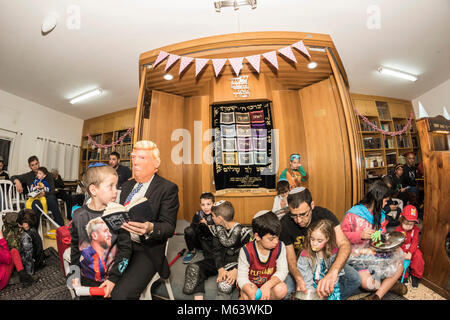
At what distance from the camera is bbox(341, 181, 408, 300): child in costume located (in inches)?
41.9

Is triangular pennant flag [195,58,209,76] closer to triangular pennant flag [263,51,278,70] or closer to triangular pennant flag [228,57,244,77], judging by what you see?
triangular pennant flag [228,57,244,77]

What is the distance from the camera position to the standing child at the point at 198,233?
3.64ft

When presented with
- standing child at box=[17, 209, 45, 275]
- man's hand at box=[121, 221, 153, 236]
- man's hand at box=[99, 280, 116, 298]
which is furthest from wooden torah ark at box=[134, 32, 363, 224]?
standing child at box=[17, 209, 45, 275]

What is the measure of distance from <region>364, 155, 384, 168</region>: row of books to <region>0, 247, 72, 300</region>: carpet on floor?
2.10 meters

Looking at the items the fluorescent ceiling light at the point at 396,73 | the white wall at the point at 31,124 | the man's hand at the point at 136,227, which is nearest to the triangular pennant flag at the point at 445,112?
the fluorescent ceiling light at the point at 396,73

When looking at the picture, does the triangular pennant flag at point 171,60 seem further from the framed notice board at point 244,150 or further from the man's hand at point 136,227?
the man's hand at point 136,227

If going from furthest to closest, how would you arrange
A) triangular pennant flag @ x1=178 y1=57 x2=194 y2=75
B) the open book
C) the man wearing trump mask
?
triangular pennant flag @ x1=178 y1=57 x2=194 y2=75, the man wearing trump mask, the open book

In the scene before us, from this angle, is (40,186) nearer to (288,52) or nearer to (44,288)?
(44,288)

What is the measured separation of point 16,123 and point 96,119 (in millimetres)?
517

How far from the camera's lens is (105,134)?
125cm

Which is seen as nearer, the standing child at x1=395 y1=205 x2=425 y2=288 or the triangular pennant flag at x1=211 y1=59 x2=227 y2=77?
the triangular pennant flag at x1=211 y1=59 x2=227 y2=77

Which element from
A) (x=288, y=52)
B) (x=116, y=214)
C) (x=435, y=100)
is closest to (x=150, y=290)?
(x=116, y=214)

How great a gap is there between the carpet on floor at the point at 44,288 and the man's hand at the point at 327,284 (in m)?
1.60

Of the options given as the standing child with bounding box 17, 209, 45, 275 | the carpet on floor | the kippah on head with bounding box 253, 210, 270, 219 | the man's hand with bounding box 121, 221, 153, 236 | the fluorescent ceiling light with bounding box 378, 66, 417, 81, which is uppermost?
the fluorescent ceiling light with bounding box 378, 66, 417, 81
